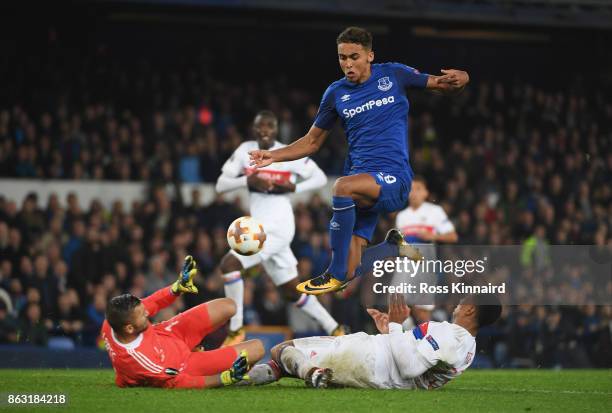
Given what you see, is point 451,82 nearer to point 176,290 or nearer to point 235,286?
point 176,290

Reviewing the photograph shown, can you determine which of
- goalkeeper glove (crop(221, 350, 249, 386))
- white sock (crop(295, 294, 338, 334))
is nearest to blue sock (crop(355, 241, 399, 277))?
white sock (crop(295, 294, 338, 334))

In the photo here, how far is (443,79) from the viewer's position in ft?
30.6

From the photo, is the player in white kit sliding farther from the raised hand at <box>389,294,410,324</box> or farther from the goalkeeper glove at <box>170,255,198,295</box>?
the goalkeeper glove at <box>170,255,198,295</box>

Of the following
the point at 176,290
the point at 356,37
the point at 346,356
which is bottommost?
the point at 346,356

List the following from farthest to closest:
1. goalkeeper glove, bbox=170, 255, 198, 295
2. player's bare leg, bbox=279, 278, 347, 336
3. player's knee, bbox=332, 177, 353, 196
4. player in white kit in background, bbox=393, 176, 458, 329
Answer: player in white kit in background, bbox=393, 176, 458, 329 → player's bare leg, bbox=279, 278, 347, 336 → player's knee, bbox=332, 177, 353, 196 → goalkeeper glove, bbox=170, 255, 198, 295

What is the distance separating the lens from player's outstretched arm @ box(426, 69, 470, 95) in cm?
926

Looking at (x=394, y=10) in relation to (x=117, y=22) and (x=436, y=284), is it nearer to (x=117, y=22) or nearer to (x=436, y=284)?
(x=117, y=22)

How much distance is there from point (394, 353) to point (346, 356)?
1.28ft

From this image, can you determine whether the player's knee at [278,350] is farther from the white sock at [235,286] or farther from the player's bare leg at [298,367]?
the white sock at [235,286]

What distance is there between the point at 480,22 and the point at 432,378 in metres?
15.2

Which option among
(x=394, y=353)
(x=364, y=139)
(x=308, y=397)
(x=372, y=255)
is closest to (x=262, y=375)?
(x=308, y=397)

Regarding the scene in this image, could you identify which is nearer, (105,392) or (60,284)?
(105,392)

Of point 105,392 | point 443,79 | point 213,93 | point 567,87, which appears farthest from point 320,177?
point 567,87

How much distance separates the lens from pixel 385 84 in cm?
970
